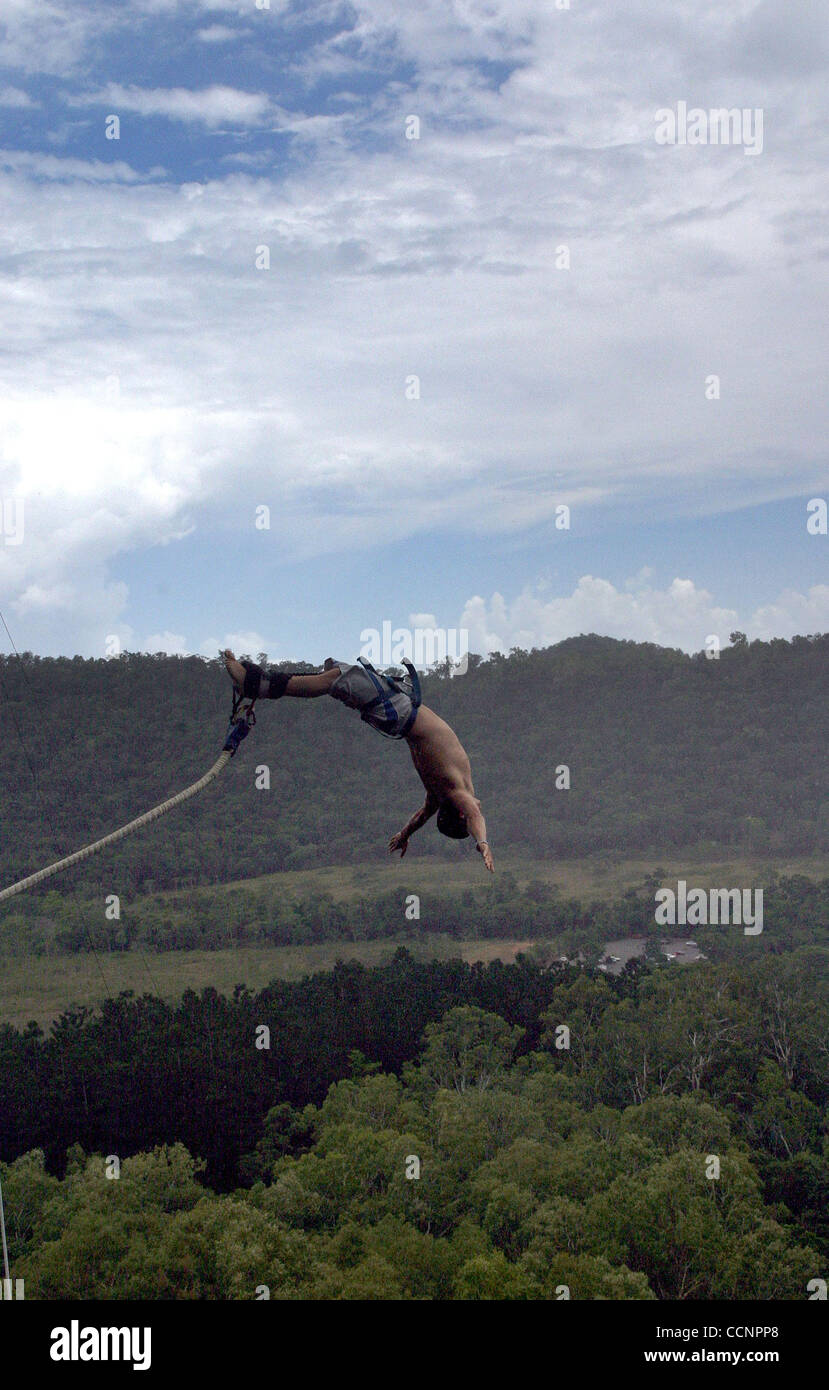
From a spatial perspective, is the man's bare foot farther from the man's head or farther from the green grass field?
the green grass field

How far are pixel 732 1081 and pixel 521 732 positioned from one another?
297 feet

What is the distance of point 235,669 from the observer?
850 cm

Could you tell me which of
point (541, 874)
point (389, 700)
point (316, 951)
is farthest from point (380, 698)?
point (541, 874)

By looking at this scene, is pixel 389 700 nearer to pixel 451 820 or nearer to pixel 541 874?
pixel 451 820

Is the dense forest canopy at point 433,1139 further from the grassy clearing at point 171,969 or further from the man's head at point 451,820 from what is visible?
the man's head at point 451,820

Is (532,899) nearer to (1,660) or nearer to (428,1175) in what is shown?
(428,1175)

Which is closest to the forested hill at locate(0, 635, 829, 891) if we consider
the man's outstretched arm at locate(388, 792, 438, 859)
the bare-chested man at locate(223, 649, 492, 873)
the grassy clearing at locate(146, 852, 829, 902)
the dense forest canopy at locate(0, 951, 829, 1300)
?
the grassy clearing at locate(146, 852, 829, 902)

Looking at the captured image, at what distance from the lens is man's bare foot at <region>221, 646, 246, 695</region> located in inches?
333

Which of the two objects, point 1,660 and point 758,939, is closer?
point 758,939

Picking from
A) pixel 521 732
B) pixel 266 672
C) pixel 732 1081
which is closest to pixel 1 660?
pixel 521 732

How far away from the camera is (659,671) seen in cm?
14238

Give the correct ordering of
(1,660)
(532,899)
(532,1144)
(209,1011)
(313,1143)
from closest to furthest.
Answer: (532,1144), (313,1143), (209,1011), (532,899), (1,660)

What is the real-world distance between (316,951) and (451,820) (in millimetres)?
68599

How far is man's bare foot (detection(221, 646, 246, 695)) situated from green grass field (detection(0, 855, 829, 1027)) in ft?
181
